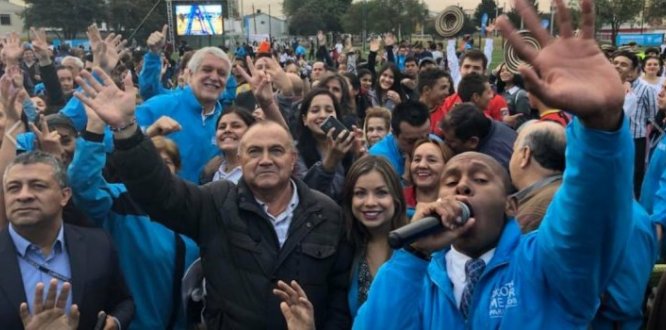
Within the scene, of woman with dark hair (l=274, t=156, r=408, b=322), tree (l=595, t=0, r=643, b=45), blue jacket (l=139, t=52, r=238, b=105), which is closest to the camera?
woman with dark hair (l=274, t=156, r=408, b=322)

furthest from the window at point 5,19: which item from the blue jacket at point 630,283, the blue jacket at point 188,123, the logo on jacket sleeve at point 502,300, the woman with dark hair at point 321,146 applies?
the logo on jacket sleeve at point 502,300


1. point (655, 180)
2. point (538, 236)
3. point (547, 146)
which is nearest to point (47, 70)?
point (547, 146)

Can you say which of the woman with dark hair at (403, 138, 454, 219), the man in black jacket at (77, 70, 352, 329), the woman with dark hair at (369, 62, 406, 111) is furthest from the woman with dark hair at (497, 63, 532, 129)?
the man in black jacket at (77, 70, 352, 329)

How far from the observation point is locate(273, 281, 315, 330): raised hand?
2.53m

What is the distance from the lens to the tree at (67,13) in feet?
206

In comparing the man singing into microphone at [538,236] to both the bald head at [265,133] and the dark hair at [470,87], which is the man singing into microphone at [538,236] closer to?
the bald head at [265,133]

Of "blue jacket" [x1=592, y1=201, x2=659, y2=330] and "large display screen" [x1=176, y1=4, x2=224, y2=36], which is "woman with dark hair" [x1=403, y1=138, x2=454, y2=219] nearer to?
"blue jacket" [x1=592, y1=201, x2=659, y2=330]

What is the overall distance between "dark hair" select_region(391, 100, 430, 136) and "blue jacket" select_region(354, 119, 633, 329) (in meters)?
2.38

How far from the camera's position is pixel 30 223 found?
281cm

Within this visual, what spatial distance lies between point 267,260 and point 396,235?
119 centimetres

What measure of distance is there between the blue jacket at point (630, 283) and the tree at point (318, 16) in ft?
208

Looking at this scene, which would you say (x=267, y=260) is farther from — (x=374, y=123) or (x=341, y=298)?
(x=374, y=123)

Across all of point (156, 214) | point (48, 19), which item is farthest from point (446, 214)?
point (48, 19)

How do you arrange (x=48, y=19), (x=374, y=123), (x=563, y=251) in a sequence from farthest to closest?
(x=48, y=19)
(x=374, y=123)
(x=563, y=251)
